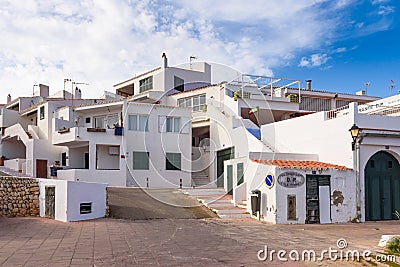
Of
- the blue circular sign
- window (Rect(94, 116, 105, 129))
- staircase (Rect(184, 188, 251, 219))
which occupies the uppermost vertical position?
window (Rect(94, 116, 105, 129))

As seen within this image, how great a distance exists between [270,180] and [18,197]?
31.1 ft

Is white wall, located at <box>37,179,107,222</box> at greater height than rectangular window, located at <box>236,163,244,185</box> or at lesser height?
lesser

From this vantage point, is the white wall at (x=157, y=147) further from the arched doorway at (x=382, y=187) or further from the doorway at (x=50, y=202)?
the arched doorway at (x=382, y=187)

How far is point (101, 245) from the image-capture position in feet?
30.6

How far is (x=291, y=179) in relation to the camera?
14.7 m

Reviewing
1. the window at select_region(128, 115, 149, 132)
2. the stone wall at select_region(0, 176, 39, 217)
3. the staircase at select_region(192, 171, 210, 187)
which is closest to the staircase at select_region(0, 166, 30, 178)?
the window at select_region(128, 115, 149, 132)

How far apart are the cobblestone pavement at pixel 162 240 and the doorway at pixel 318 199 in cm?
70

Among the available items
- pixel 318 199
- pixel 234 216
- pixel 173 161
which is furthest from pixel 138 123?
pixel 318 199

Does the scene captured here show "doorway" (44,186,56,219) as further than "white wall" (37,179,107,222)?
Yes

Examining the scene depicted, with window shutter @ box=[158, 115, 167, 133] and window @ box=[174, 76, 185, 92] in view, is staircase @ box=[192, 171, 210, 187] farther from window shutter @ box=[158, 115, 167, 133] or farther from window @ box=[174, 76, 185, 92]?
window @ box=[174, 76, 185, 92]

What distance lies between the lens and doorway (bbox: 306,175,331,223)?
1490 centimetres

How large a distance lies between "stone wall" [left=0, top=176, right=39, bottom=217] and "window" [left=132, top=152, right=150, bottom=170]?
10.6 meters

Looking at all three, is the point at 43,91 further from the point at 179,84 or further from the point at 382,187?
the point at 382,187

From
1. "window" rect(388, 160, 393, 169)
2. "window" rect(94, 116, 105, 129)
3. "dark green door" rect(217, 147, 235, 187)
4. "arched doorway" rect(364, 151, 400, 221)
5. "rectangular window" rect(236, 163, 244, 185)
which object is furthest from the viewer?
"window" rect(94, 116, 105, 129)
